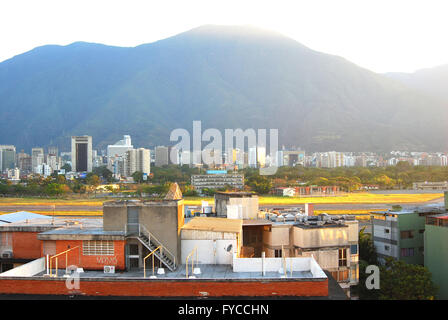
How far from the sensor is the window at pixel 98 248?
39.3ft

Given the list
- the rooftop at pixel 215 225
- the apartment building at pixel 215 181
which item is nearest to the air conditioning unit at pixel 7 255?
the rooftop at pixel 215 225

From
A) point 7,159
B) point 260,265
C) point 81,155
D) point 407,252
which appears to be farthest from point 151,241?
point 7,159

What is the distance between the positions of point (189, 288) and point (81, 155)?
155249 mm

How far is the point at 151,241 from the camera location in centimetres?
1213

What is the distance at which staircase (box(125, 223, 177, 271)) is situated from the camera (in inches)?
468

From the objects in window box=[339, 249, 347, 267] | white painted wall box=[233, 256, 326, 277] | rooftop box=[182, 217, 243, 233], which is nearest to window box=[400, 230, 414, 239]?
window box=[339, 249, 347, 267]

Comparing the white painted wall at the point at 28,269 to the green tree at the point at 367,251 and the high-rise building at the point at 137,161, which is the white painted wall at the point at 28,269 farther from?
the high-rise building at the point at 137,161

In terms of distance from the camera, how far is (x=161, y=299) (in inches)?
400

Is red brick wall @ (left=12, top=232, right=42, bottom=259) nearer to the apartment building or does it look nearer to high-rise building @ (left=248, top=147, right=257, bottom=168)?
the apartment building

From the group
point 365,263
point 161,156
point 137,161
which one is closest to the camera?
point 365,263

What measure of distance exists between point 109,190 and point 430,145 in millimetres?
158020

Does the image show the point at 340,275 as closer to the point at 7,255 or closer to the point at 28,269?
the point at 28,269
